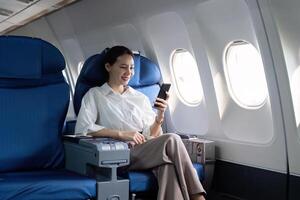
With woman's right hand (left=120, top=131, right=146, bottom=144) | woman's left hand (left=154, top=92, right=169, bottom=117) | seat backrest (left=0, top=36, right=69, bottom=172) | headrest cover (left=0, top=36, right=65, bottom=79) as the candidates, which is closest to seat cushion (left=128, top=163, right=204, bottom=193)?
woman's right hand (left=120, top=131, right=146, bottom=144)

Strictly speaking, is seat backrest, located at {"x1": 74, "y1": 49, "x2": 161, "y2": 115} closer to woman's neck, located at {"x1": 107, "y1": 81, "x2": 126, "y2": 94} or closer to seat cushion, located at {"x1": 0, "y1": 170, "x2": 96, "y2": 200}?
woman's neck, located at {"x1": 107, "y1": 81, "x2": 126, "y2": 94}

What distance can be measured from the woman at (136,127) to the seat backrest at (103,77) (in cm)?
9

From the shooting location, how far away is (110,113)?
3285 mm

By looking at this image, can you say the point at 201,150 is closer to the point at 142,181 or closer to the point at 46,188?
the point at 142,181

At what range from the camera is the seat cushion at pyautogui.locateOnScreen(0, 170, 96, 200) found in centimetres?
251

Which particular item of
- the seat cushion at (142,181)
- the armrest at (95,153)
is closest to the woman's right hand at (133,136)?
the armrest at (95,153)

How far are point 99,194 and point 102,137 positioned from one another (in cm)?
57

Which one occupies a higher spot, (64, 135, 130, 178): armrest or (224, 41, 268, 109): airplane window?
(224, 41, 268, 109): airplane window

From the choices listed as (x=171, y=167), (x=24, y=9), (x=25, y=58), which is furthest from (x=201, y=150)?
(x=24, y=9)

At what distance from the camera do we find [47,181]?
2.62 metres

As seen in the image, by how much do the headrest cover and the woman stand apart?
0.40 m

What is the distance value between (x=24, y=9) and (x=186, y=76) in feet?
8.62

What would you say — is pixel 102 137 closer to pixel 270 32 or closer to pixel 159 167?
pixel 159 167

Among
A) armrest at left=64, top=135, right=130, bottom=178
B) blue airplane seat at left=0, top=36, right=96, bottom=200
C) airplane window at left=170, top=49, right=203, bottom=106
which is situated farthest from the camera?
airplane window at left=170, top=49, right=203, bottom=106
